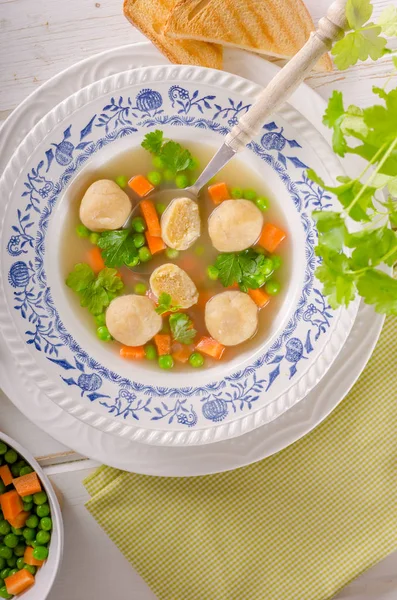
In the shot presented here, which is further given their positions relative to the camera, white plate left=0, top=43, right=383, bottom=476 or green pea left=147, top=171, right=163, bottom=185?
green pea left=147, top=171, right=163, bottom=185

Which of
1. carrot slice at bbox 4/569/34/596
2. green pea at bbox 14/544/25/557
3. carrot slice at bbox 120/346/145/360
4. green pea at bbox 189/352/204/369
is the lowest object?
carrot slice at bbox 4/569/34/596

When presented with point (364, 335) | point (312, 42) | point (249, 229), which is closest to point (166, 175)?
point (249, 229)

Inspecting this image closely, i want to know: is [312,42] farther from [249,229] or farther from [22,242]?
[22,242]

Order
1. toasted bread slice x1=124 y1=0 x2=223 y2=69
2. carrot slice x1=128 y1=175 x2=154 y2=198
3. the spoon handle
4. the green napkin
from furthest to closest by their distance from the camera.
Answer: carrot slice x1=128 y1=175 x2=154 y2=198 → the green napkin → toasted bread slice x1=124 y1=0 x2=223 y2=69 → the spoon handle

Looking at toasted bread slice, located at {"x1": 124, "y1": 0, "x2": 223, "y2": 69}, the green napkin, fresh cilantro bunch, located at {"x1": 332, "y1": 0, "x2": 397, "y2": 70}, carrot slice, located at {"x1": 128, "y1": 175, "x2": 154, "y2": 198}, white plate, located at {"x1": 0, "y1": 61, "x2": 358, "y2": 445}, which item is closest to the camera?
fresh cilantro bunch, located at {"x1": 332, "y1": 0, "x2": 397, "y2": 70}

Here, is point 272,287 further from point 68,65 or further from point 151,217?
point 68,65

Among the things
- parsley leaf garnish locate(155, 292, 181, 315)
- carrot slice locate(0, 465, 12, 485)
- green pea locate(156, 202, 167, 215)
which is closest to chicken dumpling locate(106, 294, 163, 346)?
parsley leaf garnish locate(155, 292, 181, 315)

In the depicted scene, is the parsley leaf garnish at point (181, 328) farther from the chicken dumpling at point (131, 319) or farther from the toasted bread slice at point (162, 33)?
the toasted bread slice at point (162, 33)

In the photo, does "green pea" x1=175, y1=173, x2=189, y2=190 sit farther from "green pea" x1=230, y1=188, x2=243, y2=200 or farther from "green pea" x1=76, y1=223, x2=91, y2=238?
"green pea" x1=76, y1=223, x2=91, y2=238
